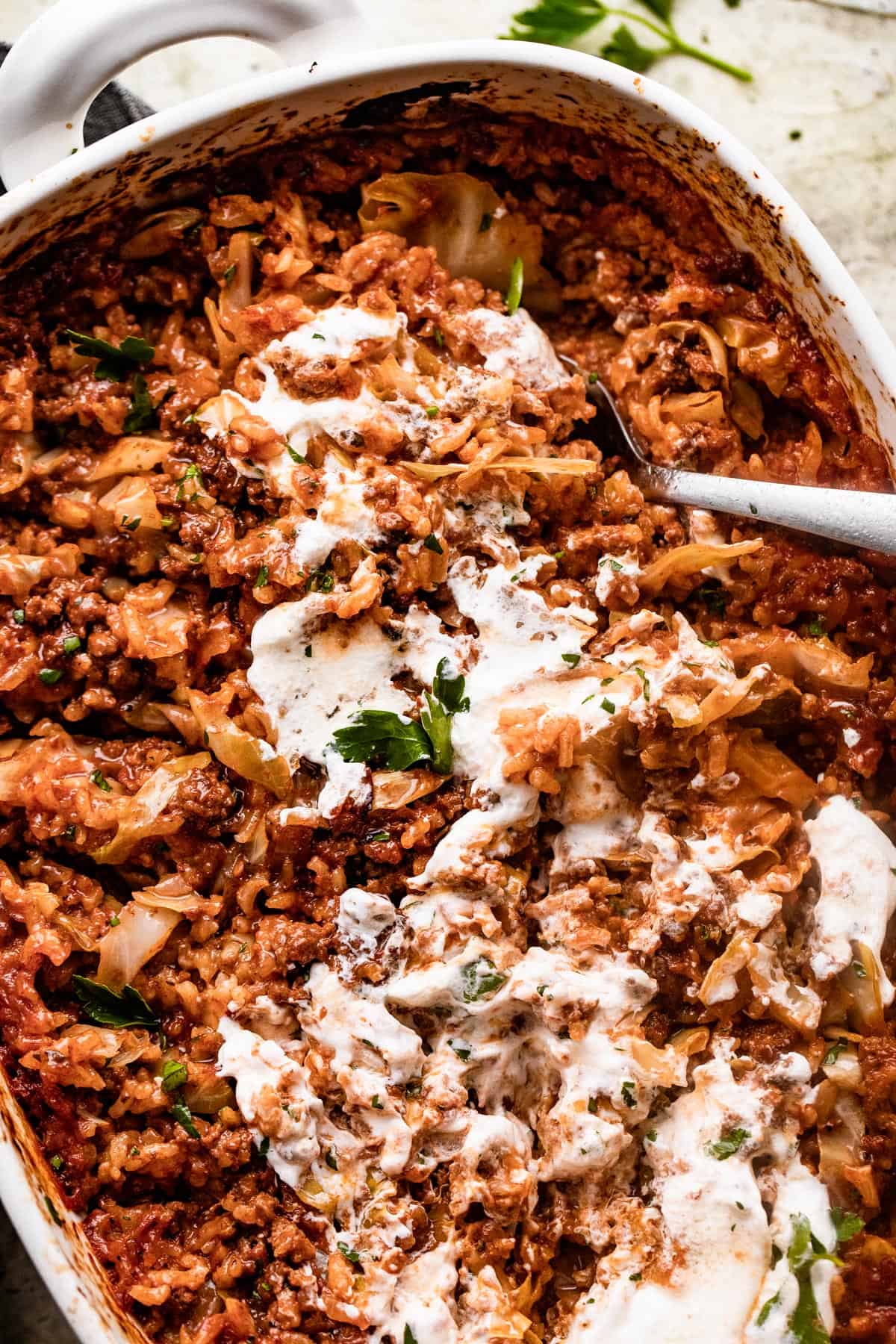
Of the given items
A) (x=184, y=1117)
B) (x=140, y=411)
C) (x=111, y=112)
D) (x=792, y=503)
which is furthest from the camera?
(x=111, y=112)

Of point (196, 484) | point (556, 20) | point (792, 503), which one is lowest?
point (792, 503)

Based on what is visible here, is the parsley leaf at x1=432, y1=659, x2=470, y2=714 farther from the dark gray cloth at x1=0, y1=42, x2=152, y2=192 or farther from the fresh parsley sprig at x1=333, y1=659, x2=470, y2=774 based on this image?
the dark gray cloth at x1=0, y1=42, x2=152, y2=192

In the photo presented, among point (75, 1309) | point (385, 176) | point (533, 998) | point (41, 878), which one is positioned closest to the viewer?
point (75, 1309)

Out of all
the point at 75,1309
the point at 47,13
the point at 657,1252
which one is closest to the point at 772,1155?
the point at 657,1252

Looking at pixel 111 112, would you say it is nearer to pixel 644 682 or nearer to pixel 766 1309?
pixel 644 682

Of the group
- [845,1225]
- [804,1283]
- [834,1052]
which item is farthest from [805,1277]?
[834,1052]

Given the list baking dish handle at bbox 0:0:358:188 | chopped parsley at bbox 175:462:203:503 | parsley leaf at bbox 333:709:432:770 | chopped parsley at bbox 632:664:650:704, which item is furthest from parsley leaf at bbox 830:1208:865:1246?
baking dish handle at bbox 0:0:358:188

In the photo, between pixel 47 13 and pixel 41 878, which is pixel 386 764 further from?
pixel 47 13
